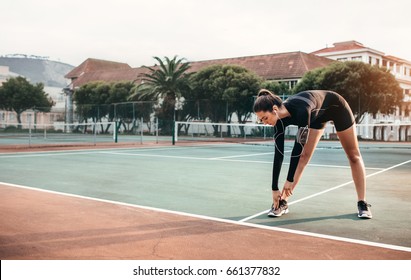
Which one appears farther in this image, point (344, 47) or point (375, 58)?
point (344, 47)

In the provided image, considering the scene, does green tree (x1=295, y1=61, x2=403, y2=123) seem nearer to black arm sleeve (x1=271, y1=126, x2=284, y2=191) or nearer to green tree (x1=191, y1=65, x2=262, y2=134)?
green tree (x1=191, y1=65, x2=262, y2=134)

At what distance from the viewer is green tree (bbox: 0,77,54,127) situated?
63.0 meters

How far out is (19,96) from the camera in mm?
63375

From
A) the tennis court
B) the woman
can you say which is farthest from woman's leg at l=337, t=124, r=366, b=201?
the tennis court

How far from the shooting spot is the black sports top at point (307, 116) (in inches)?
181

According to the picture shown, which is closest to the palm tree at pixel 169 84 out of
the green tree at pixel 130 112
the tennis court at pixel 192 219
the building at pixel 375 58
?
the green tree at pixel 130 112

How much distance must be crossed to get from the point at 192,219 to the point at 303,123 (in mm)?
1594

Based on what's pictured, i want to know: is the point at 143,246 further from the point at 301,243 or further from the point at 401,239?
the point at 401,239

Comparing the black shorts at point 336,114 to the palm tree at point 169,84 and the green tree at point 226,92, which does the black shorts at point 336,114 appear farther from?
the palm tree at point 169,84

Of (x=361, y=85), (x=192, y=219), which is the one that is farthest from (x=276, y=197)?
(x=361, y=85)

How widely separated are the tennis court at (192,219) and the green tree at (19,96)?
191 feet

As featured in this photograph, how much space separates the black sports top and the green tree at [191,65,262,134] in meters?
36.7
